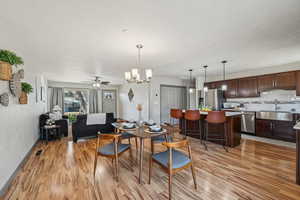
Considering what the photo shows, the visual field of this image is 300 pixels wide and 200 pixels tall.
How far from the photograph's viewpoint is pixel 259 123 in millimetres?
4301

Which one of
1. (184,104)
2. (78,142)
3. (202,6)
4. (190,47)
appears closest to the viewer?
(202,6)

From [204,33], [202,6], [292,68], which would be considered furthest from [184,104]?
[202,6]

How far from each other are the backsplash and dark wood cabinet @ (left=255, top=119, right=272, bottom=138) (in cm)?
67

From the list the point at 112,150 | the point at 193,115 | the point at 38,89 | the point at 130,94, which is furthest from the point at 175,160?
the point at 130,94

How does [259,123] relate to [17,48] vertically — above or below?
below

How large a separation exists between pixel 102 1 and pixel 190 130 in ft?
13.3

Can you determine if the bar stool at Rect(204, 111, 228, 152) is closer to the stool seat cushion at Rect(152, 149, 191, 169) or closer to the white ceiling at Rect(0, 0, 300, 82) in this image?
the white ceiling at Rect(0, 0, 300, 82)

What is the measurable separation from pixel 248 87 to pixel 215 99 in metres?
1.18

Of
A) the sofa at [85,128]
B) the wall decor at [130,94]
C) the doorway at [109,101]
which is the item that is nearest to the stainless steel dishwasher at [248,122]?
the sofa at [85,128]

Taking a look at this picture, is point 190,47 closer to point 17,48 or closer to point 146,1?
point 146,1

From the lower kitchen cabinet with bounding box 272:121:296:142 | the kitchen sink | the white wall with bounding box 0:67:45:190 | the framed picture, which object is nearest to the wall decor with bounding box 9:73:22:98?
the white wall with bounding box 0:67:45:190

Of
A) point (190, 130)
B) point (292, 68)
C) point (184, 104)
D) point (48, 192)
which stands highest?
point (292, 68)

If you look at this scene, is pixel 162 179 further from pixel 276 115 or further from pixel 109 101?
pixel 109 101

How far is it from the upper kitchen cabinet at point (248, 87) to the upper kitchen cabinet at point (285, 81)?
0.56 m
